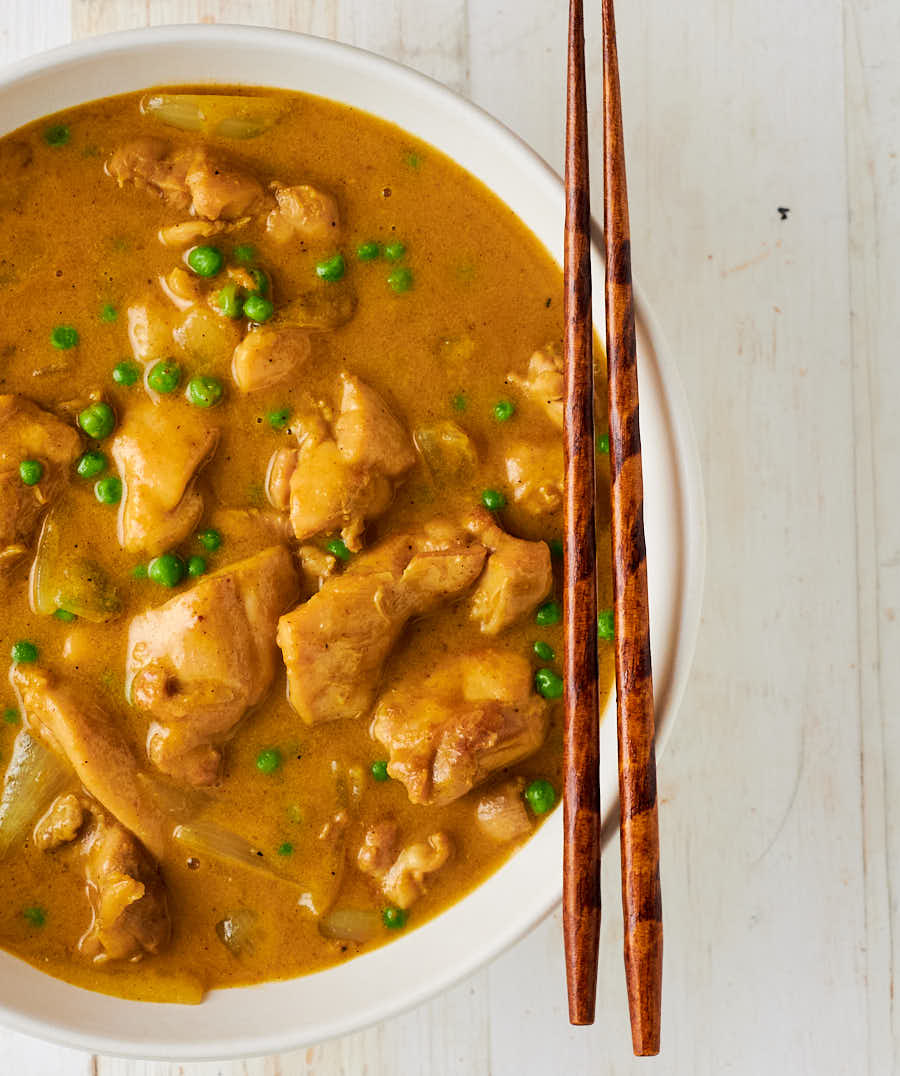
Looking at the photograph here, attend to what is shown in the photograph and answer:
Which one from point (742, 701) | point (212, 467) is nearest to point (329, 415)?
point (212, 467)

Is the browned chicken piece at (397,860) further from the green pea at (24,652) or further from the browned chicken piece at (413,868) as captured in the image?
the green pea at (24,652)

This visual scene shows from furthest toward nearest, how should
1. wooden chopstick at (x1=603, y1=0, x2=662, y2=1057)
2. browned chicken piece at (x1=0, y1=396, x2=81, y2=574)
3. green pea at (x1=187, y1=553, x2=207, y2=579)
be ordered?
green pea at (x1=187, y1=553, x2=207, y2=579), browned chicken piece at (x1=0, y1=396, x2=81, y2=574), wooden chopstick at (x1=603, y1=0, x2=662, y2=1057)

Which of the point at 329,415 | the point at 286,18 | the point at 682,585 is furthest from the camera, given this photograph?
the point at 286,18

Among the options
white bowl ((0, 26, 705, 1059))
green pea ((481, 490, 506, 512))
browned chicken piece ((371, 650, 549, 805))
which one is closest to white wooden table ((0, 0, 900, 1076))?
white bowl ((0, 26, 705, 1059))

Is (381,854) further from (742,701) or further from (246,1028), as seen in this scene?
(742,701)

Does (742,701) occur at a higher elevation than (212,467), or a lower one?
lower

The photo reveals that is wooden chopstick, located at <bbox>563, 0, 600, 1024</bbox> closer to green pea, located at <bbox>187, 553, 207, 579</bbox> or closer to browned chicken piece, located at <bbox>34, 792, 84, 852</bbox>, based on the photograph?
green pea, located at <bbox>187, 553, 207, 579</bbox>
